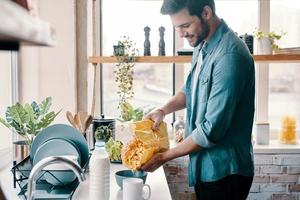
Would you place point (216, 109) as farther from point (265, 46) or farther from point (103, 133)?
point (265, 46)

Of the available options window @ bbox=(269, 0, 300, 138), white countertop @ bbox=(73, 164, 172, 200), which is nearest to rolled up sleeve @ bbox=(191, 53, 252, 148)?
white countertop @ bbox=(73, 164, 172, 200)

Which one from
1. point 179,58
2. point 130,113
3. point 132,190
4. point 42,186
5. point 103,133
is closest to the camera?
point 132,190

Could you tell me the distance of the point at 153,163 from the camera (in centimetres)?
191

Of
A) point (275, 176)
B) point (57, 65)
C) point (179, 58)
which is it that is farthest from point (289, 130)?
point (57, 65)

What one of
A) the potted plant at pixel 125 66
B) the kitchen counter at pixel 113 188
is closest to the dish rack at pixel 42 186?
the kitchen counter at pixel 113 188

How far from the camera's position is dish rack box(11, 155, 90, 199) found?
64.5 inches

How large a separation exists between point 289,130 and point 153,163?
5.05 ft

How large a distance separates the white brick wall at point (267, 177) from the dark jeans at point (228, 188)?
0.90m

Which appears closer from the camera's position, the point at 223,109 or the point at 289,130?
the point at 223,109

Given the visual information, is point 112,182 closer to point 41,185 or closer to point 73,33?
point 41,185

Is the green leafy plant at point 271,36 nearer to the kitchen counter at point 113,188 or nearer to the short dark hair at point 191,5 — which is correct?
the short dark hair at point 191,5

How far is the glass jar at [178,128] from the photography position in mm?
3000

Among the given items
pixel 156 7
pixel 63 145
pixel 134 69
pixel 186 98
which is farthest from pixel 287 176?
pixel 63 145

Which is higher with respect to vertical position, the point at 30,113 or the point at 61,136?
the point at 30,113
